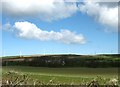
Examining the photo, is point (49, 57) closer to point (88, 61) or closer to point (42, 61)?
point (42, 61)

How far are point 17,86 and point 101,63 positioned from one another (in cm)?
981

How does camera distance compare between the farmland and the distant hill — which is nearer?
the farmland

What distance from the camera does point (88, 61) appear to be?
18281 mm

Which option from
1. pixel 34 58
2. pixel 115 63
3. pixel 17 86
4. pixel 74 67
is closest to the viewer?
pixel 17 86

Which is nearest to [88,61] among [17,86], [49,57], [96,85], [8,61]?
[49,57]

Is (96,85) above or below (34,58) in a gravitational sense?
below

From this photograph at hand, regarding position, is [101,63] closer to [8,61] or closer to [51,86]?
[8,61]

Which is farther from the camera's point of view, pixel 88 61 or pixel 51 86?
pixel 88 61

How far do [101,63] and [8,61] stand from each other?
5.87 metres

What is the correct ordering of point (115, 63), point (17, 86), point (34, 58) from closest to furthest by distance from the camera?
1. point (17, 86)
2. point (115, 63)
3. point (34, 58)

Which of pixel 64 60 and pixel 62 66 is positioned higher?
pixel 64 60

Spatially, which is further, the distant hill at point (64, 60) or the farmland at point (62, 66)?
the distant hill at point (64, 60)

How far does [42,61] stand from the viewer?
17.7 metres

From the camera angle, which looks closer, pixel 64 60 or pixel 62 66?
pixel 62 66
